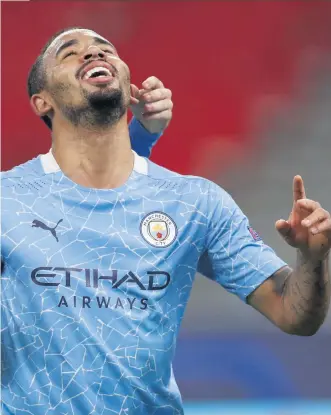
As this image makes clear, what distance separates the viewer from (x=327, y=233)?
68.0 inches

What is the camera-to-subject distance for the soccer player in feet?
5.96

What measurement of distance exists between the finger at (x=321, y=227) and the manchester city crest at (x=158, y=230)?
372 mm

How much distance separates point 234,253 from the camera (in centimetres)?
197

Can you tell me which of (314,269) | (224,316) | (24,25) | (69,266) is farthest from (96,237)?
(24,25)

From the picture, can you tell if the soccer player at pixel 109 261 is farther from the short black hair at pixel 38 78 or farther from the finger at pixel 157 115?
the finger at pixel 157 115

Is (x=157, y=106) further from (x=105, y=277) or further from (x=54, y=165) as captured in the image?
(x=105, y=277)

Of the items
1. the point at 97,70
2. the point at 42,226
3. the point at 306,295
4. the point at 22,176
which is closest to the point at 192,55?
the point at 97,70

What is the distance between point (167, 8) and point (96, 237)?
205cm

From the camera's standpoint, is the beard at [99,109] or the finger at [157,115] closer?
the beard at [99,109]

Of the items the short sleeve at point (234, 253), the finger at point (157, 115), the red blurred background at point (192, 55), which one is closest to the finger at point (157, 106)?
the finger at point (157, 115)

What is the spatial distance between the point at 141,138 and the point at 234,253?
0.56m

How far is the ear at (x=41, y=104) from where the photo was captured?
7.02ft

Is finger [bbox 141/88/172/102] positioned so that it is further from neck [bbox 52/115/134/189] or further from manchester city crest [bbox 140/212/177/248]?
manchester city crest [bbox 140/212/177/248]

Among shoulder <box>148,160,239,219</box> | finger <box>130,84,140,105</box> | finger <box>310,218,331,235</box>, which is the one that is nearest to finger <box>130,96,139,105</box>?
finger <box>130,84,140,105</box>
